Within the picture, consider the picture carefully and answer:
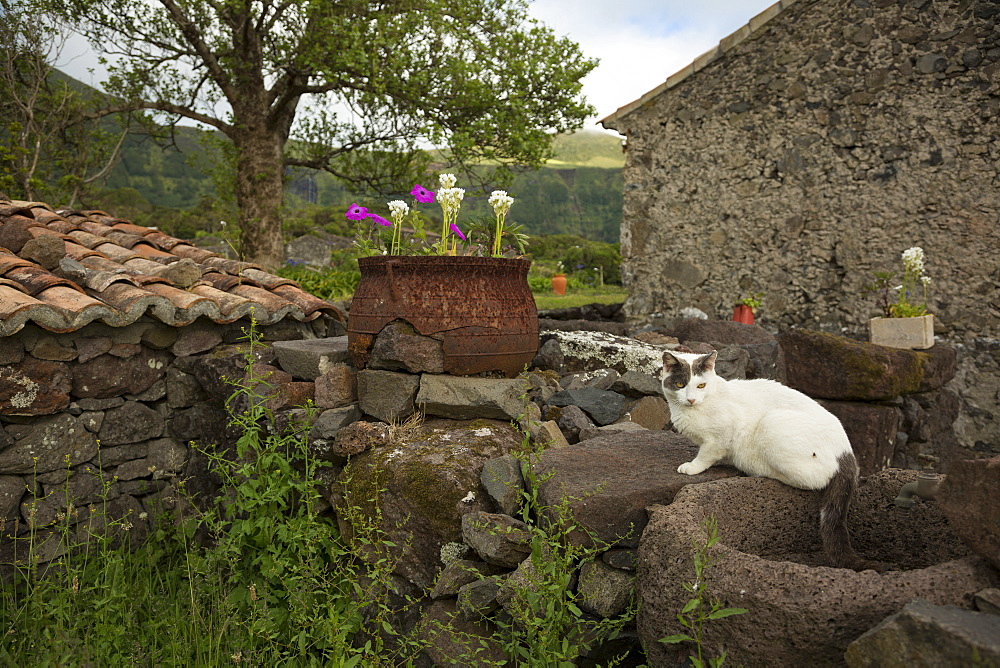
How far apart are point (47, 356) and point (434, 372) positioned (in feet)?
8.37

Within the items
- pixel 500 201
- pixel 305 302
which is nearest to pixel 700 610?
pixel 500 201

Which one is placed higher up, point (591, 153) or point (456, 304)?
point (591, 153)

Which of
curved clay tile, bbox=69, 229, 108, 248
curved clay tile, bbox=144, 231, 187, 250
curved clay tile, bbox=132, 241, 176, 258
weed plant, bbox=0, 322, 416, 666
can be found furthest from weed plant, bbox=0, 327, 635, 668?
curved clay tile, bbox=144, 231, 187, 250

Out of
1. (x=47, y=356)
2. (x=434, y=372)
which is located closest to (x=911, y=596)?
(x=434, y=372)

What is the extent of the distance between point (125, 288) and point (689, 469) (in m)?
Answer: 3.80

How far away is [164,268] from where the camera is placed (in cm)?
495

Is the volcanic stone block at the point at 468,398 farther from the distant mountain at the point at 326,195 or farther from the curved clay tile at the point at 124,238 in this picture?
the distant mountain at the point at 326,195

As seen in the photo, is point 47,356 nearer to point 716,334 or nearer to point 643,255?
point 716,334

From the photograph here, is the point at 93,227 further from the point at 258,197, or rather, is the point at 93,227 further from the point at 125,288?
the point at 258,197

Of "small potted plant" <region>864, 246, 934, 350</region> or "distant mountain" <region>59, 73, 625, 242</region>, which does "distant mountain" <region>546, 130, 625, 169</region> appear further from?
"small potted plant" <region>864, 246, 934, 350</region>

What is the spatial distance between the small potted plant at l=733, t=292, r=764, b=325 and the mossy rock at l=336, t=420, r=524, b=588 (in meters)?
4.79

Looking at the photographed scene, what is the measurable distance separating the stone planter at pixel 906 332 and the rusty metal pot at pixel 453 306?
3673mm

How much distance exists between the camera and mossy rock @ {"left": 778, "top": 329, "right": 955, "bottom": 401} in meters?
4.31

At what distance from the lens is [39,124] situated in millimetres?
10258
